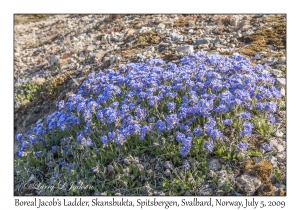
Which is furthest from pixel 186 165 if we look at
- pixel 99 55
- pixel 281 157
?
pixel 99 55

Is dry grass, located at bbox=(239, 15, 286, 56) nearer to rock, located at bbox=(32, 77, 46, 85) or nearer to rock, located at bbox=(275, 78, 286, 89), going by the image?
rock, located at bbox=(275, 78, 286, 89)

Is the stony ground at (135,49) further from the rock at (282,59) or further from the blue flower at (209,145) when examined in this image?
the blue flower at (209,145)

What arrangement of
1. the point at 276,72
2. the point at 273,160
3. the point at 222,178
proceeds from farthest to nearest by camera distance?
the point at 276,72, the point at 273,160, the point at 222,178

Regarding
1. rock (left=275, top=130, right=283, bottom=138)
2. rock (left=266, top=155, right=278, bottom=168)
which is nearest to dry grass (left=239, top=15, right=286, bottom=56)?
rock (left=275, top=130, right=283, bottom=138)

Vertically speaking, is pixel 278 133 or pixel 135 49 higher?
pixel 135 49

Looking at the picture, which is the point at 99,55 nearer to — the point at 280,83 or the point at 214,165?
the point at 280,83

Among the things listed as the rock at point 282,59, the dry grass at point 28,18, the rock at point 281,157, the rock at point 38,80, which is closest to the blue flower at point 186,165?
the rock at point 281,157

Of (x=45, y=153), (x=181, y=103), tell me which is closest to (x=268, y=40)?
(x=181, y=103)
